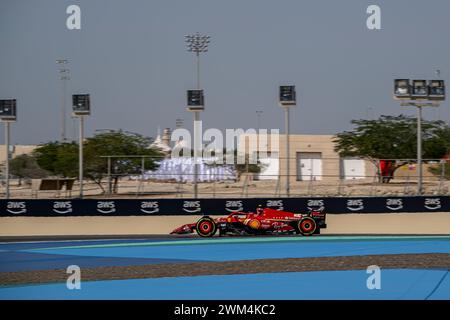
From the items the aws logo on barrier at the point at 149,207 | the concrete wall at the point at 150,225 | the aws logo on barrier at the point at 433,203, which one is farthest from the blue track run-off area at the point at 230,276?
the aws logo on barrier at the point at 149,207

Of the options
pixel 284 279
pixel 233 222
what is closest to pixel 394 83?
pixel 233 222

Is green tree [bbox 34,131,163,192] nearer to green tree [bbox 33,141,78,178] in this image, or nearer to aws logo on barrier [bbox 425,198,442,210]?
green tree [bbox 33,141,78,178]

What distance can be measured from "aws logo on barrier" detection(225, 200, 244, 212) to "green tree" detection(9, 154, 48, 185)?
16721 mm

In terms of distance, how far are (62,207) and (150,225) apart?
323cm

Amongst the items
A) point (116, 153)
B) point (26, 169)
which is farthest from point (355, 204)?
point (26, 169)

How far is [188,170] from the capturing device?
3173 cm

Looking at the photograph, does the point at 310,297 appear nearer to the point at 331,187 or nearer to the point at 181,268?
the point at 181,268

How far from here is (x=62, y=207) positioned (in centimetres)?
2512

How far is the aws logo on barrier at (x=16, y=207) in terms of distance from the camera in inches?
985

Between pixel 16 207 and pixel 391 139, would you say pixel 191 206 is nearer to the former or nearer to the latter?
pixel 16 207

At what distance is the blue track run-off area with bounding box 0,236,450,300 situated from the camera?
1123 cm

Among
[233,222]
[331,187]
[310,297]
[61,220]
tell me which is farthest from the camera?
[331,187]

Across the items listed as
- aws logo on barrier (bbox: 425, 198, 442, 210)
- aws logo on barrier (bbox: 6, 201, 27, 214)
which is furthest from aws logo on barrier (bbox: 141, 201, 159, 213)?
aws logo on barrier (bbox: 425, 198, 442, 210)
